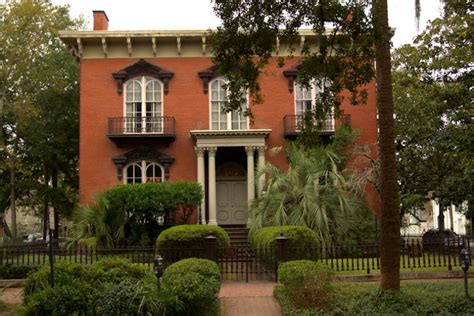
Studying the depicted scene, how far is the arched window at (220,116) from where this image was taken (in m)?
26.2

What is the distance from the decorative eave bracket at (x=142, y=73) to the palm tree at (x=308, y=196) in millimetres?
6735

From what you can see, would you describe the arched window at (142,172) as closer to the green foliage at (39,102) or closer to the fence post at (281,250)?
the green foliage at (39,102)

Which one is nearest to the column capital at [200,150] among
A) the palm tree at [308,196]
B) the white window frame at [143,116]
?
the white window frame at [143,116]

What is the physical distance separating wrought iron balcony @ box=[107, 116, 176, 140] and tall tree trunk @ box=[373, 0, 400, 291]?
52.0 feet

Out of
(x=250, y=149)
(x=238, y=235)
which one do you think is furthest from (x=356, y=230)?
(x=250, y=149)

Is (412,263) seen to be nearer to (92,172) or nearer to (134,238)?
(134,238)

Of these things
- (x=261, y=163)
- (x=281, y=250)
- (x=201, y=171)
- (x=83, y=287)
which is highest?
(x=261, y=163)

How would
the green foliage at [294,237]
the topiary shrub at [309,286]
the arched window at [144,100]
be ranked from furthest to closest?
the arched window at [144,100] → the green foliage at [294,237] → the topiary shrub at [309,286]

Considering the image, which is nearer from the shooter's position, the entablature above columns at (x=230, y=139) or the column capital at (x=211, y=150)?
the entablature above columns at (x=230, y=139)

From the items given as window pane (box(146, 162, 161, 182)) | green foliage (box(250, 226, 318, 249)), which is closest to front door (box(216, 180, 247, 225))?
window pane (box(146, 162, 161, 182))

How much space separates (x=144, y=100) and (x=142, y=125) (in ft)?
4.13

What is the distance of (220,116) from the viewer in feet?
86.6

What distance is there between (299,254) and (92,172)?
13317 mm

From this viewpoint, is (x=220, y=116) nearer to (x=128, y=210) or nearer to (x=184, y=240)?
(x=128, y=210)
